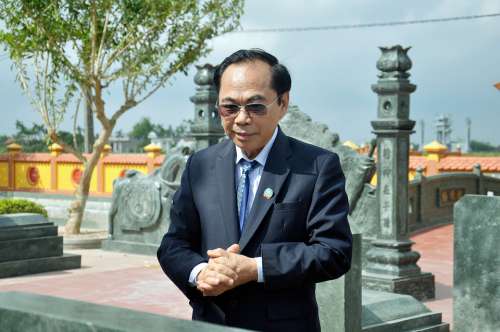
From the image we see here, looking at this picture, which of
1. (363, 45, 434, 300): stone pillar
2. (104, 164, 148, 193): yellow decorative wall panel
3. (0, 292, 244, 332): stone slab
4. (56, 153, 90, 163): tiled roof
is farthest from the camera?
(56, 153, 90, 163): tiled roof

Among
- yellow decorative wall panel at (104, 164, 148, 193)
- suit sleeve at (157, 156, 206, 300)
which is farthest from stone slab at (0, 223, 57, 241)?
Result: yellow decorative wall panel at (104, 164, 148, 193)

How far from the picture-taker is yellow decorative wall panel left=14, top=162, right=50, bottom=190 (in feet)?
72.3

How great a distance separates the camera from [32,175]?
22.5m

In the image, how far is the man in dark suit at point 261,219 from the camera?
2393mm

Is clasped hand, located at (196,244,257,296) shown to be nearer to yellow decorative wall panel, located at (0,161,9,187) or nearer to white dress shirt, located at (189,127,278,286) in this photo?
white dress shirt, located at (189,127,278,286)

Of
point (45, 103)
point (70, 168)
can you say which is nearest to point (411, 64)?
point (45, 103)

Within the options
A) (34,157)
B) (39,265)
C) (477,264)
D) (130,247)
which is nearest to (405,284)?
(477,264)

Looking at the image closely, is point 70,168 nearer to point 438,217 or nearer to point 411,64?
point 438,217

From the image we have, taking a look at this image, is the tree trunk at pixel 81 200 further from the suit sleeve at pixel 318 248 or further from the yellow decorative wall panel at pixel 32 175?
the suit sleeve at pixel 318 248

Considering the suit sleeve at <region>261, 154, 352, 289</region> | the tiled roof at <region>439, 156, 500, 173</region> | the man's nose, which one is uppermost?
the man's nose

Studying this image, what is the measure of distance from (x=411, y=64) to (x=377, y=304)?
11.2 ft

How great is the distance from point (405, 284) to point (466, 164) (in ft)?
33.4

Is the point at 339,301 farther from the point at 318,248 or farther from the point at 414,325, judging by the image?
the point at 318,248

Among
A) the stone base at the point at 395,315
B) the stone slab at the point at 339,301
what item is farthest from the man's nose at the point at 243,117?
the stone base at the point at 395,315
